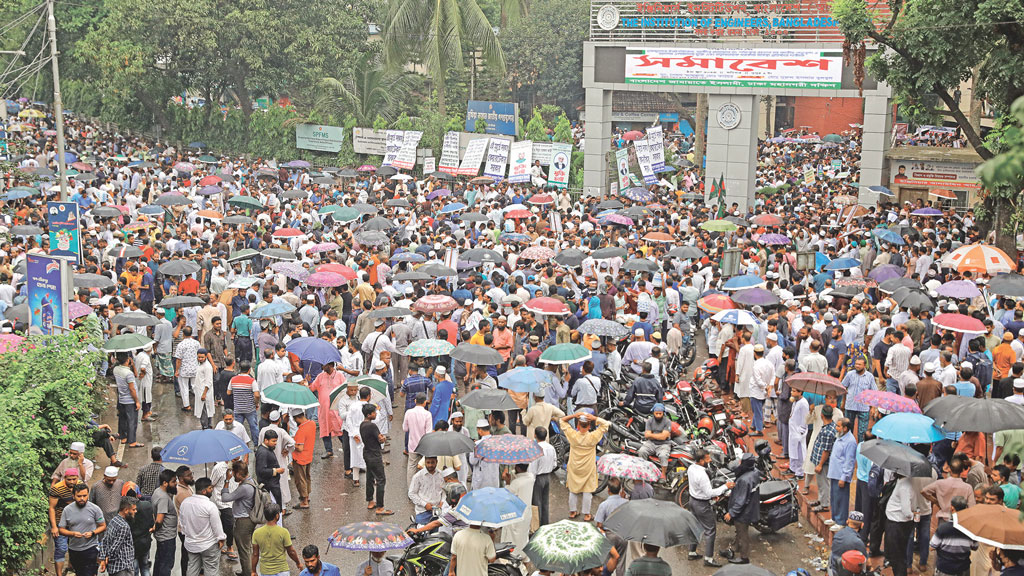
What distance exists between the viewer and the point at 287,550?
916cm

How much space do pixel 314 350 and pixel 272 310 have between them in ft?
7.84

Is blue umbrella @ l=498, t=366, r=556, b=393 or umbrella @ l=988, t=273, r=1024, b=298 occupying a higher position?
umbrella @ l=988, t=273, r=1024, b=298

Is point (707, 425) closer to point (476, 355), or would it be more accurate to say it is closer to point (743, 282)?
point (476, 355)

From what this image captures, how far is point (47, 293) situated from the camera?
45.8 feet

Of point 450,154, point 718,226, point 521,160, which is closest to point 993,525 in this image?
point 718,226

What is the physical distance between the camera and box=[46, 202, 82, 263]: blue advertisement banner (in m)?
17.1

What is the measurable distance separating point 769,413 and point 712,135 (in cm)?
1489

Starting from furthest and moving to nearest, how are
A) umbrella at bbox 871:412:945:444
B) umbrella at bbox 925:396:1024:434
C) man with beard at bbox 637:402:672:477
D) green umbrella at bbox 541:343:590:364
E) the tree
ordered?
1. the tree
2. green umbrella at bbox 541:343:590:364
3. man with beard at bbox 637:402:672:477
4. umbrella at bbox 925:396:1024:434
5. umbrella at bbox 871:412:945:444

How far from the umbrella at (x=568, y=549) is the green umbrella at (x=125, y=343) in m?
7.01

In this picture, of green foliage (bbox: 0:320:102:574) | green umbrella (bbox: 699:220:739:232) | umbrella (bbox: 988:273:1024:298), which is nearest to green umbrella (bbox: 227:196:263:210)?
green umbrella (bbox: 699:220:739:232)

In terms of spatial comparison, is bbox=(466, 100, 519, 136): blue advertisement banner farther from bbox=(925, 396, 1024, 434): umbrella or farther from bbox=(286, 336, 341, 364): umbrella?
bbox=(925, 396, 1024, 434): umbrella

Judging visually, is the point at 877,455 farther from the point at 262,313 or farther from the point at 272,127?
the point at 272,127

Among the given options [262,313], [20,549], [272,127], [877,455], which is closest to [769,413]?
[877,455]

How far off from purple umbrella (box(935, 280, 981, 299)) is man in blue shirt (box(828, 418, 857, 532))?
5903 mm
